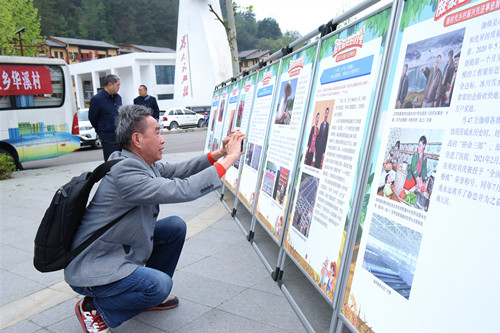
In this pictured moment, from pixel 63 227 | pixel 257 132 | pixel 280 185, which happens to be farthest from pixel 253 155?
pixel 63 227

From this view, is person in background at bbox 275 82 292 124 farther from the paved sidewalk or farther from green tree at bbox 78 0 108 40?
green tree at bbox 78 0 108 40

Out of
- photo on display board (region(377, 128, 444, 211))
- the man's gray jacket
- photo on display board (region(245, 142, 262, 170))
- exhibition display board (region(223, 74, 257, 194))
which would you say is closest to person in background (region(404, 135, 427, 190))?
photo on display board (region(377, 128, 444, 211))

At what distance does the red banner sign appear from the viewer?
10.2 metres

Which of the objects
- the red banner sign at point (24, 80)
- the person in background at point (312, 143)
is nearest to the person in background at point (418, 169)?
the person in background at point (312, 143)

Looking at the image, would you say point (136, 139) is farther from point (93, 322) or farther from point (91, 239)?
point (93, 322)

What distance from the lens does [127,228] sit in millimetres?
2373

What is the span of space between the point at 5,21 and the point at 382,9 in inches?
1055

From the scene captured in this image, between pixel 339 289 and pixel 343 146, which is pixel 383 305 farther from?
pixel 343 146

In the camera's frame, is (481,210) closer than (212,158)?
Yes

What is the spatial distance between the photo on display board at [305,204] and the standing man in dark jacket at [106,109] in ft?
15.3

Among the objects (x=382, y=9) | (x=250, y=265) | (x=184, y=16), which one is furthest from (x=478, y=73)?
(x=184, y=16)

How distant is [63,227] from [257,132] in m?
2.60

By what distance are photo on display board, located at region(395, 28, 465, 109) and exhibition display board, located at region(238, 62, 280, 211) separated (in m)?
2.25

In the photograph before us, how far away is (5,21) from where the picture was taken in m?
22.4
